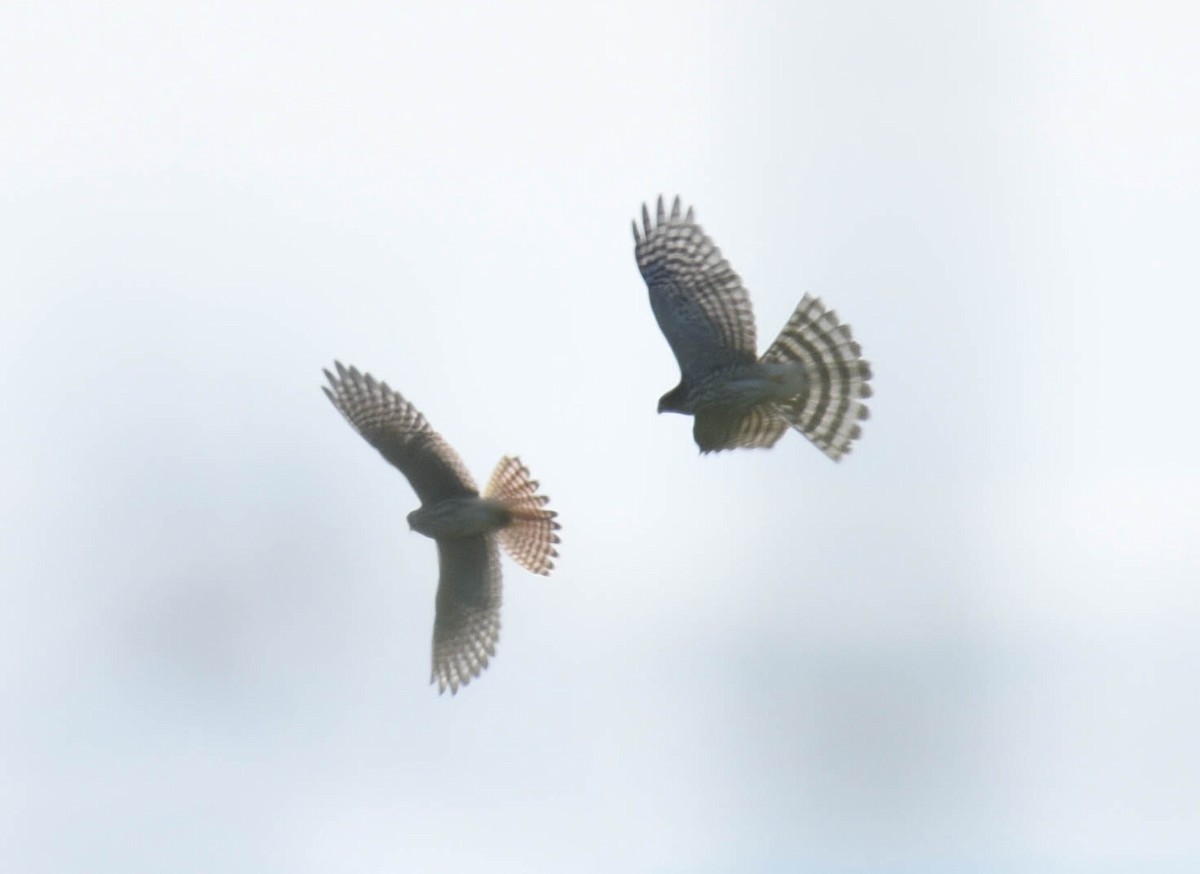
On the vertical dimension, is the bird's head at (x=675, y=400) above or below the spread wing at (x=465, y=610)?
above

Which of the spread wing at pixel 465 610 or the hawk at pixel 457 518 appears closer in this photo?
the hawk at pixel 457 518

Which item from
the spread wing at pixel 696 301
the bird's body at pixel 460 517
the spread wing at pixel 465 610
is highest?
the spread wing at pixel 696 301

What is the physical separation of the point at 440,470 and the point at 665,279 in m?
2.58

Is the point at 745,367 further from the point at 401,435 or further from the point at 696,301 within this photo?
the point at 401,435

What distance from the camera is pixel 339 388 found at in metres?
20.3

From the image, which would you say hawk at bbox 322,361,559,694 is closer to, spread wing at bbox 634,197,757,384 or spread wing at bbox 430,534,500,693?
spread wing at bbox 430,534,500,693

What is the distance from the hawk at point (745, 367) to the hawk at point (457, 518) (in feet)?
5.78

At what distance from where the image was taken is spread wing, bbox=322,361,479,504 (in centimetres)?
1975

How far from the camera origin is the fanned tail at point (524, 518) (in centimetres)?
1945

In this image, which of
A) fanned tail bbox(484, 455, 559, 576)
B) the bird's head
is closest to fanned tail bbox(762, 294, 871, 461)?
the bird's head

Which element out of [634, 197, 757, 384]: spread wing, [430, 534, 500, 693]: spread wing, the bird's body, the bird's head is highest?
[634, 197, 757, 384]: spread wing

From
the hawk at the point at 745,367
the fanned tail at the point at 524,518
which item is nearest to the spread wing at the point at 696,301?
the hawk at the point at 745,367

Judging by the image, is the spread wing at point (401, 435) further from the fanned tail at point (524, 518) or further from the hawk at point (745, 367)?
the hawk at point (745, 367)

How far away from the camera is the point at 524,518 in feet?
64.3
